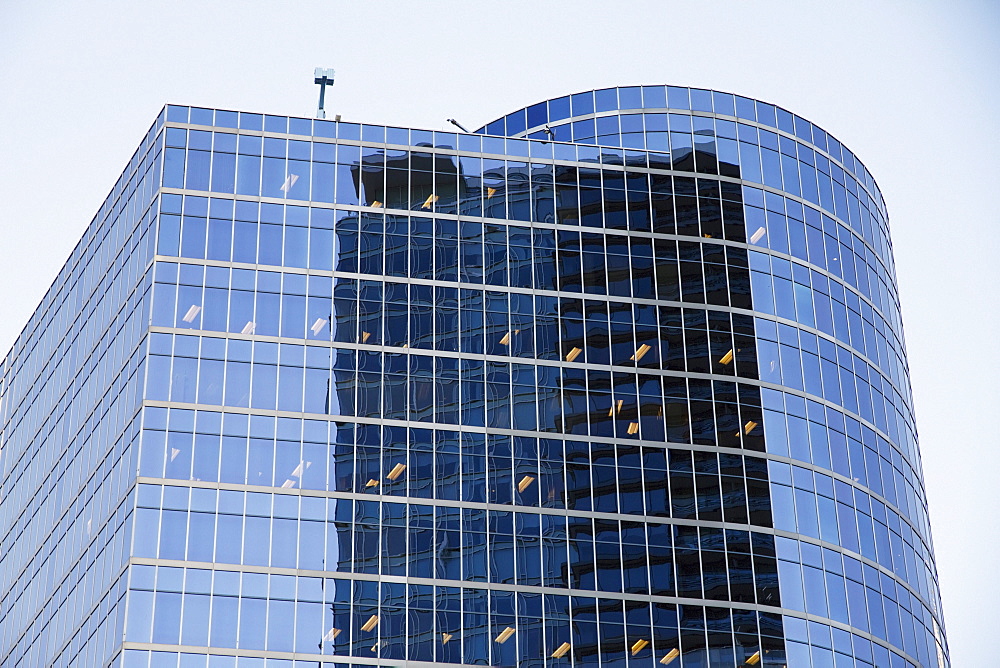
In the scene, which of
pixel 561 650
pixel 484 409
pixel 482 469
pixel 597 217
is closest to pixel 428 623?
pixel 561 650

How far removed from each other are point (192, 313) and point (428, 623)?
2147 cm

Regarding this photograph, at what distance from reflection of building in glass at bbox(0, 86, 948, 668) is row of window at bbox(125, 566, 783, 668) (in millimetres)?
156

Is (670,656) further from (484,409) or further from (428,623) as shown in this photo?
(484,409)

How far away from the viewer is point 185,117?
10544 centimetres

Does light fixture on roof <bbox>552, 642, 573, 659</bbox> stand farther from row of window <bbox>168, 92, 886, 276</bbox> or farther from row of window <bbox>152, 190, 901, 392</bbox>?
row of window <bbox>168, 92, 886, 276</bbox>

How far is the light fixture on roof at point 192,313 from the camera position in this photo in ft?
327

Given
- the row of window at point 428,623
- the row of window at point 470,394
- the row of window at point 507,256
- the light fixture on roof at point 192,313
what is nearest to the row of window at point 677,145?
the row of window at point 507,256

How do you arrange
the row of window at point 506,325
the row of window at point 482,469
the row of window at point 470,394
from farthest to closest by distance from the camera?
the row of window at point 506,325, the row of window at point 470,394, the row of window at point 482,469

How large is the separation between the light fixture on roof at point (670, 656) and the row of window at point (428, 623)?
0.05 m

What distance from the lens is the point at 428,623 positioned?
94250 mm

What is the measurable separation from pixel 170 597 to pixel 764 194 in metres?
43.2

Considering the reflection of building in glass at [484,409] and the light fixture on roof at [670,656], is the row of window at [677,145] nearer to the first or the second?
the reflection of building in glass at [484,409]

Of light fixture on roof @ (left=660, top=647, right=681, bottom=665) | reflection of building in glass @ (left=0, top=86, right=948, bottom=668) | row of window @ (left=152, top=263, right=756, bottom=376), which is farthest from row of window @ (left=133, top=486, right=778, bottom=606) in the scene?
row of window @ (left=152, top=263, right=756, bottom=376)

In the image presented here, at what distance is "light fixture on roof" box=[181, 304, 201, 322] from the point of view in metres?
99.8
